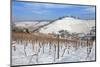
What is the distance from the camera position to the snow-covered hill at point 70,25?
2.74m

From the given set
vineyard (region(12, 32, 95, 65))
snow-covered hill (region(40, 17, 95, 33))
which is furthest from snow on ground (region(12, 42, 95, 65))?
snow-covered hill (region(40, 17, 95, 33))

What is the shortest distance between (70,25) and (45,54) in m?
0.52

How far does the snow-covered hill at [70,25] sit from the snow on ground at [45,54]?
0.69ft

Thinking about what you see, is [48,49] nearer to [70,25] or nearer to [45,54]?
[45,54]

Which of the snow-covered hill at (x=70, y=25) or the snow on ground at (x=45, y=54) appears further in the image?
the snow-covered hill at (x=70, y=25)

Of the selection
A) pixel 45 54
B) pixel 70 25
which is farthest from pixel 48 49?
pixel 70 25

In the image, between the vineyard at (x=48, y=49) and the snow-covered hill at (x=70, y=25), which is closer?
the vineyard at (x=48, y=49)

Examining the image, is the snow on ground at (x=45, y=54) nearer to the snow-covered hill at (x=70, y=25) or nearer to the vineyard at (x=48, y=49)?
the vineyard at (x=48, y=49)

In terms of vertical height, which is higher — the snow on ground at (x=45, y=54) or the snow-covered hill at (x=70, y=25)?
the snow-covered hill at (x=70, y=25)

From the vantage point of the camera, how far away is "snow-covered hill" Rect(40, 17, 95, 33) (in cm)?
274

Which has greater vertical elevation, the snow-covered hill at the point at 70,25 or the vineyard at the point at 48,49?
the snow-covered hill at the point at 70,25

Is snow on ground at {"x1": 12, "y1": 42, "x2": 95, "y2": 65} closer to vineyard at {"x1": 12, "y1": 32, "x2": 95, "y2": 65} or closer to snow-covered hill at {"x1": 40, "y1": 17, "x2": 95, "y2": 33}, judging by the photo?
vineyard at {"x1": 12, "y1": 32, "x2": 95, "y2": 65}

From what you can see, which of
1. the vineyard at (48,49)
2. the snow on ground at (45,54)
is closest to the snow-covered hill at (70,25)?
the vineyard at (48,49)

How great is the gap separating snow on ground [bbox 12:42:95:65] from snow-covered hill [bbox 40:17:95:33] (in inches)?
8.3
